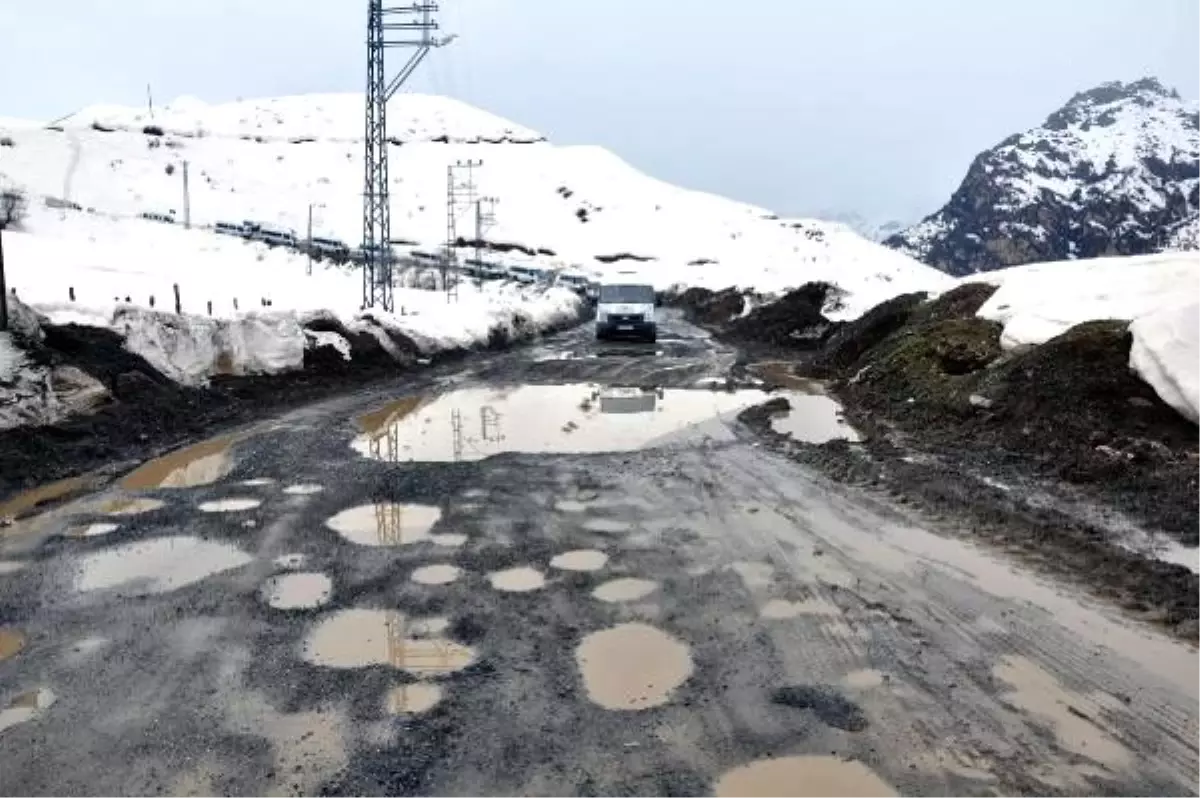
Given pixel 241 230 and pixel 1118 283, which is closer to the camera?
pixel 1118 283

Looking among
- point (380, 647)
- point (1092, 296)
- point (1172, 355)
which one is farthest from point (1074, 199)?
point (380, 647)

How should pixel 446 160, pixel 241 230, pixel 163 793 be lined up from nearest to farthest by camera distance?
pixel 163 793
pixel 241 230
pixel 446 160

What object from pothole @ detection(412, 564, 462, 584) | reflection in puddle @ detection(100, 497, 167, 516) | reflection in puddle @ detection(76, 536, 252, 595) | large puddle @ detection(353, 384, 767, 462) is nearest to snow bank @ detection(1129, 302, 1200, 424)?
large puddle @ detection(353, 384, 767, 462)

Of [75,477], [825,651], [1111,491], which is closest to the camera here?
[825,651]

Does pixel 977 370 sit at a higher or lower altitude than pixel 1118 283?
lower

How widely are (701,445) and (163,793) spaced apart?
847 centimetres

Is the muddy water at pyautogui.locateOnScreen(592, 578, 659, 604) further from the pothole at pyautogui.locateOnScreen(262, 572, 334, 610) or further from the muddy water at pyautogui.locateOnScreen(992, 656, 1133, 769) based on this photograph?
the muddy water at pyautogui.locateOnScreen(992, 656, 1133, 769)

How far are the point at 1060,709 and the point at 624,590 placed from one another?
2.81 m

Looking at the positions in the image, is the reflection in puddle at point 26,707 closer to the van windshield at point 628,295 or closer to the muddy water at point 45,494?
the muddy water at point 45,494

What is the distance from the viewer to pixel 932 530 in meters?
7.99

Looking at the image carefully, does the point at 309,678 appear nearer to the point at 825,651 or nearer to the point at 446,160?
the point at 825,651

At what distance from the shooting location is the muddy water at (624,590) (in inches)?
246

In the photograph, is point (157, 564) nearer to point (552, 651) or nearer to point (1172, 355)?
point (552, 651)

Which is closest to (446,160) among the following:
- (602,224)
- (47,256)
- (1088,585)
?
(602,224)
